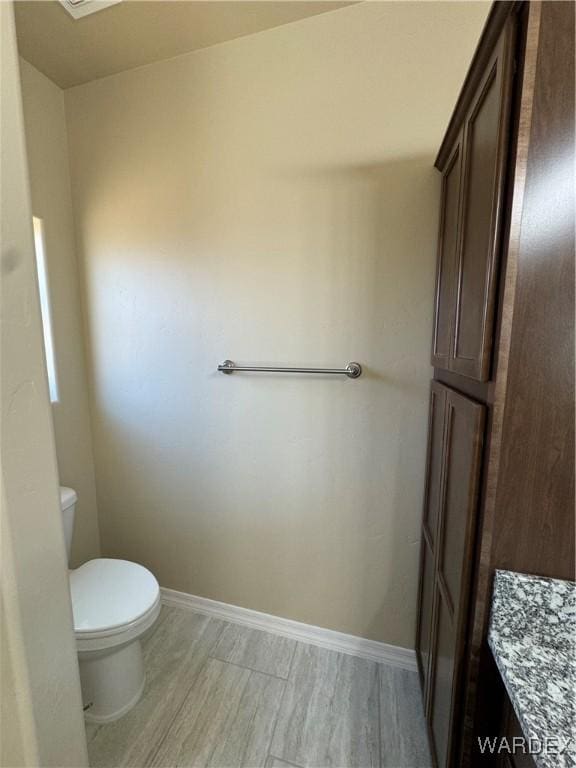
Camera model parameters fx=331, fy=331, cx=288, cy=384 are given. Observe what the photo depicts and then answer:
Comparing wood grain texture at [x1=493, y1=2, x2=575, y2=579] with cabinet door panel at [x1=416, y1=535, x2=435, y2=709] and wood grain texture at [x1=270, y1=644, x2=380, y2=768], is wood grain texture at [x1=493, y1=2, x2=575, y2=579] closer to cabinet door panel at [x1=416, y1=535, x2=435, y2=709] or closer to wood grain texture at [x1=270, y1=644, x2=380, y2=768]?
cabinet door panel at [x1=416, y1=535, x2=435, y2=709]

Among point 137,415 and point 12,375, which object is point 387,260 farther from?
point 137,415

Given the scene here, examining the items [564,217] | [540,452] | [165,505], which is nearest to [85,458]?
[165,505]

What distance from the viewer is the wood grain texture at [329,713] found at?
117 centimetres

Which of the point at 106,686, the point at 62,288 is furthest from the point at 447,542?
the point at 62,288

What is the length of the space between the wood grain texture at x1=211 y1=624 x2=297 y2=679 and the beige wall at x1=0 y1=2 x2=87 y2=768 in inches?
41.0

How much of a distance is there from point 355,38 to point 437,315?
109 cm

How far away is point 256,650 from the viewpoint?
1566mm

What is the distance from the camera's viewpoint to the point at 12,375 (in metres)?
0.55

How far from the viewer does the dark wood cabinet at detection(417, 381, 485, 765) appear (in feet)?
2.50

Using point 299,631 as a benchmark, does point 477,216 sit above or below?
above

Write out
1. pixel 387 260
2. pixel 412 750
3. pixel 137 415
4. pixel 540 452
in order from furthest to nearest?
pixel 137 415, pixel 387 260, pixel 412 750, pixel 540 452

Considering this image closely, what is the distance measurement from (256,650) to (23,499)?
1486 millimetres

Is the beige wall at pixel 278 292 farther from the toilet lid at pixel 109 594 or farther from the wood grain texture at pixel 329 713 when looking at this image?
the toilet lid at pixel 109 594

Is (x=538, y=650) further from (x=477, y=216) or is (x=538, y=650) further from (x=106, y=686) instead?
(x=106, y=686)
